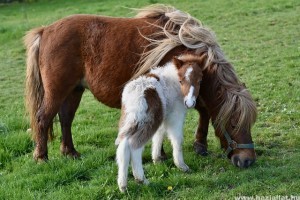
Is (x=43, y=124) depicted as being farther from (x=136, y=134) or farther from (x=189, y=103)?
(x=189, y=103)

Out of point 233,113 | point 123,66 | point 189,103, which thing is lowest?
point 233,113

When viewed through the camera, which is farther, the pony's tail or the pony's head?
the pony's tail

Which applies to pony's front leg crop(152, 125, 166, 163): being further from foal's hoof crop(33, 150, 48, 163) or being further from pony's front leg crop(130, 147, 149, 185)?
foal's hoof crop(33, 150, 48, 163)

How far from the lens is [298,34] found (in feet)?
43.5

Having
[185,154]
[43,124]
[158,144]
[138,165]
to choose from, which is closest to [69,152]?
[43,124]

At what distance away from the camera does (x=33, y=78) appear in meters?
6.37

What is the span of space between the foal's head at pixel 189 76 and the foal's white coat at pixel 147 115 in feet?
0.15

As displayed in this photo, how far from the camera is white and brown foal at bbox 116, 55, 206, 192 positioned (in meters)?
5.01

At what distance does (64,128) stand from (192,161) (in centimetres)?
183

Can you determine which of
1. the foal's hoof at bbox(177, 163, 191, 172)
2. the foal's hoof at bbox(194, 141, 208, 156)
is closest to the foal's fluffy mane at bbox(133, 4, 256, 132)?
the foal's hoof at bbox(177, 163, 191, 172)

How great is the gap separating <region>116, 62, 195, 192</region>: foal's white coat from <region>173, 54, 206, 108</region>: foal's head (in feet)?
0.15

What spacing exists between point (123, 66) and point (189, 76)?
1.05 meters

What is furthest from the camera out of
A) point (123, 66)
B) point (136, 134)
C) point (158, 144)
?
point (123, 66)

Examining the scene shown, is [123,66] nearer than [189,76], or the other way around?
[189,76]
